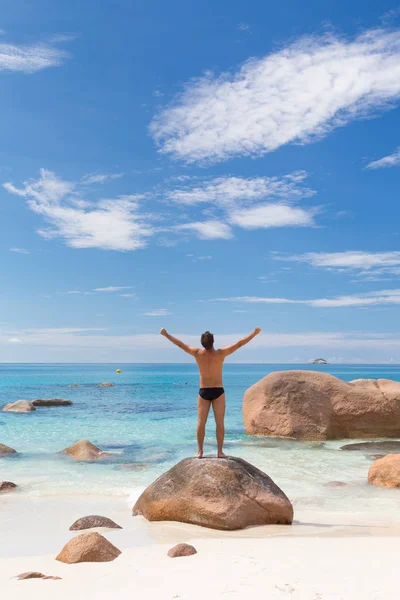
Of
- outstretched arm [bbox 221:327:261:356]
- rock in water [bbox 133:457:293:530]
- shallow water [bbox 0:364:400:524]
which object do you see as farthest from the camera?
shallow water [bbox 0:364:400:524]

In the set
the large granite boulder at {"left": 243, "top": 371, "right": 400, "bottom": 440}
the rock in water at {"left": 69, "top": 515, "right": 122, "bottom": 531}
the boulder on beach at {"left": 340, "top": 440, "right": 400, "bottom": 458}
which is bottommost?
the boulder on beach at {"left": 340, "top": 440, "right": 400, "bottom": 458}

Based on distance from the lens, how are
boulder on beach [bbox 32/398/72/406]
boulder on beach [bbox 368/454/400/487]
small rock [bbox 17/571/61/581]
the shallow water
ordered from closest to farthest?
small rock [bbox 17/571/61/581] < the shallow water < boulder on beach [bbox 368/454/400/487] < boulder on beach [bbox 32/398/72/406]

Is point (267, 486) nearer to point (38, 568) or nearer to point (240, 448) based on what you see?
point (38, 568)

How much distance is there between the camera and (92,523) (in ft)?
24.8

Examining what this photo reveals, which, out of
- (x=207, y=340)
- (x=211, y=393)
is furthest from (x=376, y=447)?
(x=207, y=340)

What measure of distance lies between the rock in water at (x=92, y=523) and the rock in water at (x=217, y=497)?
632 mm

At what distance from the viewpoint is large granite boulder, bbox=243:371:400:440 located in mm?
16922

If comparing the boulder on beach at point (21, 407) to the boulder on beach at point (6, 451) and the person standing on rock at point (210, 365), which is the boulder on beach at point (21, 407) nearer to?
the boulder on beach at point (6, 451)

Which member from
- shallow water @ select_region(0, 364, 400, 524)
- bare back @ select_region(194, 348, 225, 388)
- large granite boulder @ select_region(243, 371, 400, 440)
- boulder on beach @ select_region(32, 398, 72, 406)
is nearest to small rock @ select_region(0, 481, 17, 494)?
shallow water @ select_region(0, 364, 400, 524)

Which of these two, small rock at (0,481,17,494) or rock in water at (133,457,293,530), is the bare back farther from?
small rock at (0,481,17,494)

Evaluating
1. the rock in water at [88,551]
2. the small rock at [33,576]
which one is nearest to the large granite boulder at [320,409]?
the rock in water at [88,551]

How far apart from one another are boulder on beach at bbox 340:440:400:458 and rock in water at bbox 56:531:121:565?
409 inches

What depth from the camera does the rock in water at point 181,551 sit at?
19.7ft

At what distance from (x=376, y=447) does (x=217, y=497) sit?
9.32m
